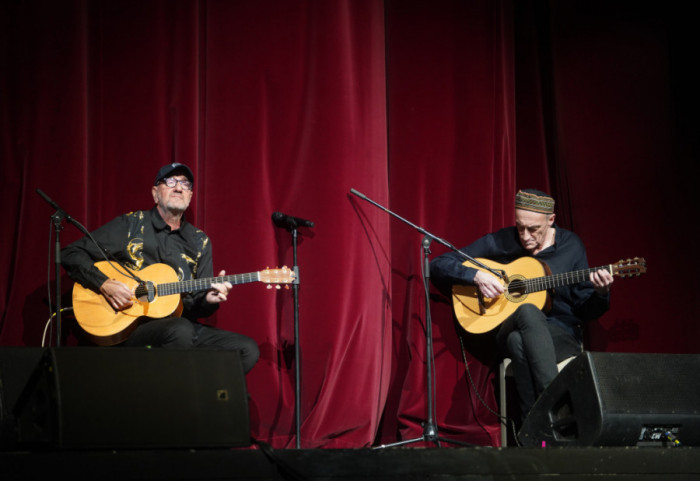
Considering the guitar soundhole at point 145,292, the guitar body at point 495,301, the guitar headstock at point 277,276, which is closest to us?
the guitar soundhole at point 145,292

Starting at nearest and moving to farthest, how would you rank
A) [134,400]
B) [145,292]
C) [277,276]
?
[134,400], [145,292], [277,276]

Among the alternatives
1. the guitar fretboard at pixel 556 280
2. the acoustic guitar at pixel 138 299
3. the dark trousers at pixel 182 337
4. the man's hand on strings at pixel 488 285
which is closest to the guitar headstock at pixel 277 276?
the acoustic guitar at pixel 138 299

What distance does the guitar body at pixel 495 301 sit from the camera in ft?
12.8

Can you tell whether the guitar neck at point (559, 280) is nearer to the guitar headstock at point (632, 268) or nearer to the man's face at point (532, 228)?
the guitar headstock at point (632, 268)

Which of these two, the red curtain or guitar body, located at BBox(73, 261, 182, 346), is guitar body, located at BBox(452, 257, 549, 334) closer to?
the red curtain

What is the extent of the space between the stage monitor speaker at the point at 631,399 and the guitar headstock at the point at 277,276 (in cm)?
154

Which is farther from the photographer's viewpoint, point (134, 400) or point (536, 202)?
point (536, 202)

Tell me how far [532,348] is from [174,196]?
1948 millimetres

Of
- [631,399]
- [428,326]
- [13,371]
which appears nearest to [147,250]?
[13,371]

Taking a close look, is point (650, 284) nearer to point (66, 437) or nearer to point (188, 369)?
point (188, 369)

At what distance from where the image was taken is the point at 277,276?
12.1 ft

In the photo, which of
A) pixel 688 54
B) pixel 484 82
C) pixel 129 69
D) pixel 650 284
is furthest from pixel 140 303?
pixel 688 54

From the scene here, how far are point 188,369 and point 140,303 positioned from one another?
1529 millimetres

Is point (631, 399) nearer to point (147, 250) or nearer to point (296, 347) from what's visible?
point (296, 347)
